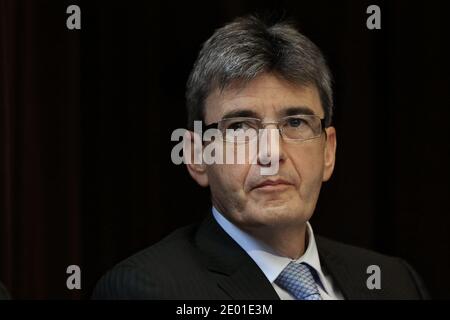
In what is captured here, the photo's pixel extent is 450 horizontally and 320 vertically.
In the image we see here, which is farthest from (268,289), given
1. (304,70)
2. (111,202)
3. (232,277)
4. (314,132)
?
(111,202)

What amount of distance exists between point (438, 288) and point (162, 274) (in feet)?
3.73

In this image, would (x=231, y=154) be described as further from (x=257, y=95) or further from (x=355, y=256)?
(x=355, y=256)

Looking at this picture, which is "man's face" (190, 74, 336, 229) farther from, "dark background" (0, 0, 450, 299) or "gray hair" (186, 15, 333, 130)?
"dark background" (0, 0, 450, 299)

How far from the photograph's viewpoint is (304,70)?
1.77 metres

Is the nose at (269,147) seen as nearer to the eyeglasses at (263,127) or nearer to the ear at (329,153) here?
the eyeglasses at (263,127)

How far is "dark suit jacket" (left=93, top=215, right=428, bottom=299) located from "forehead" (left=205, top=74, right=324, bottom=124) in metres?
0.29

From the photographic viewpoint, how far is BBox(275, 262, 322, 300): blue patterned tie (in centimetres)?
172

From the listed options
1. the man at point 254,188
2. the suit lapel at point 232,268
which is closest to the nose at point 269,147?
the man at point 254,188

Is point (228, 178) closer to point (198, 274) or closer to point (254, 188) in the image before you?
point (254, 188)

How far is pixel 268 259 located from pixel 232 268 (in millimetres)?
111

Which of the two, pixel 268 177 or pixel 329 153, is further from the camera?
pixel 329 153

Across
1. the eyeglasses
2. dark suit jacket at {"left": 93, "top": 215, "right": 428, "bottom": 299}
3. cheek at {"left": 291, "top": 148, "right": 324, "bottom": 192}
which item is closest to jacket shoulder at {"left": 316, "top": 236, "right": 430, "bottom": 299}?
dark suit jacket at {"left": 93, "top": 215, "right": 428, "bottom": 299}

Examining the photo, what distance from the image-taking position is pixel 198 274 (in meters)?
1.67

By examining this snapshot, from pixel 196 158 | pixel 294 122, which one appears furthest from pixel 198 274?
pixel 294 122
